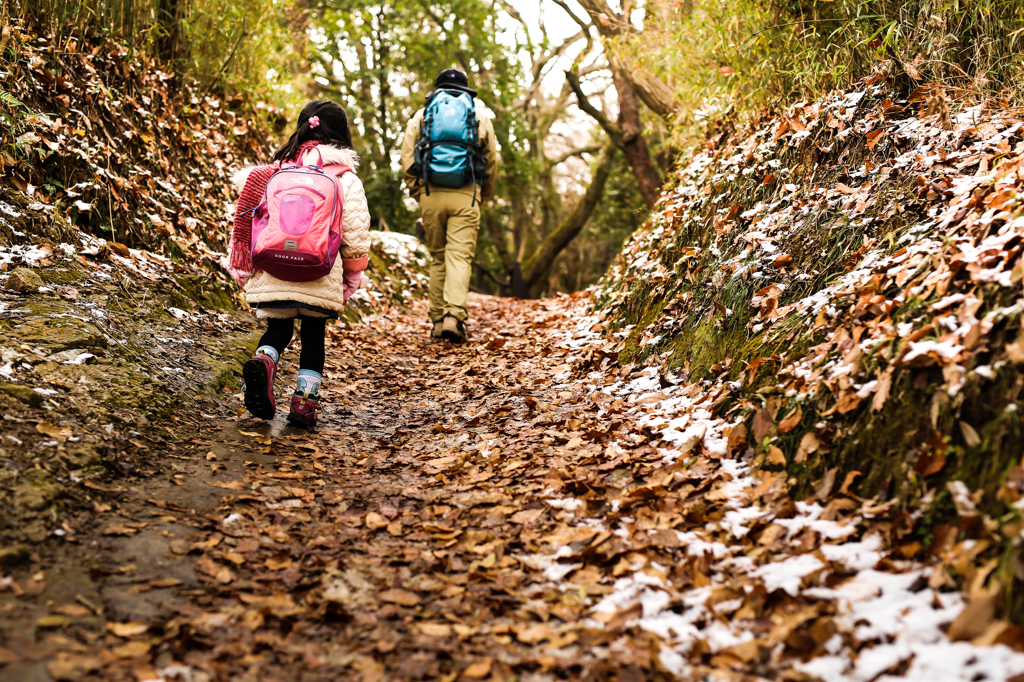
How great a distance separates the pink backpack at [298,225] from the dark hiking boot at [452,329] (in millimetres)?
2903

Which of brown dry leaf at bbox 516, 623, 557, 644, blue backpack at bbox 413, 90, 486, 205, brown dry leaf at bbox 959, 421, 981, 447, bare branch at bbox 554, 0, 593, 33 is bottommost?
brown dry leaf at bbox 516, 623, 557, 644

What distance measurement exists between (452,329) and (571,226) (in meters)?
9.57

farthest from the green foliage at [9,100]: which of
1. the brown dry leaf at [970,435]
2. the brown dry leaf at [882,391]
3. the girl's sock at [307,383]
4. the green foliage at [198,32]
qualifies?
the brown dry leaf at [970,435]

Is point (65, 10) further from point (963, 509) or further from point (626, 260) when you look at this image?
point (963, 509)

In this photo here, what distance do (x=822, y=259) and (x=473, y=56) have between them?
1186 centimetres

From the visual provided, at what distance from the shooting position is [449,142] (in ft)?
20.9

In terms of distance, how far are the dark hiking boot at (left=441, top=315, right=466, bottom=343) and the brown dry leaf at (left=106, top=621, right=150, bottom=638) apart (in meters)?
4.83

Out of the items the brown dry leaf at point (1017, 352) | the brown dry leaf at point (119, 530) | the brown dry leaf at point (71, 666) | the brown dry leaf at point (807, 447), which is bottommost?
the brown dry leaf at point (119, 530)

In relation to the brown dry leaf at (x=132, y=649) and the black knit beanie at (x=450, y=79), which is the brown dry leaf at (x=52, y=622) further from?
the black knit beanie at (x=450, y=79)

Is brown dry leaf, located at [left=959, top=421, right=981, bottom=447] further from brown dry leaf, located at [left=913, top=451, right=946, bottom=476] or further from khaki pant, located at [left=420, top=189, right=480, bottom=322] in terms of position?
khaki pant, located at [left=420, top=189, right=480, bottom=322]

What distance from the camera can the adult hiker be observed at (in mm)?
6375

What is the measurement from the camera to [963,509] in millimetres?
2016

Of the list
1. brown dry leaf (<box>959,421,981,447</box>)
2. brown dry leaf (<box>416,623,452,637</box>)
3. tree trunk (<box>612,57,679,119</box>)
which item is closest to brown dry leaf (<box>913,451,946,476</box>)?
brown dry leaf (<box>959,421,981,447</box>)

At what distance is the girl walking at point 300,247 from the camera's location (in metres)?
3.75
